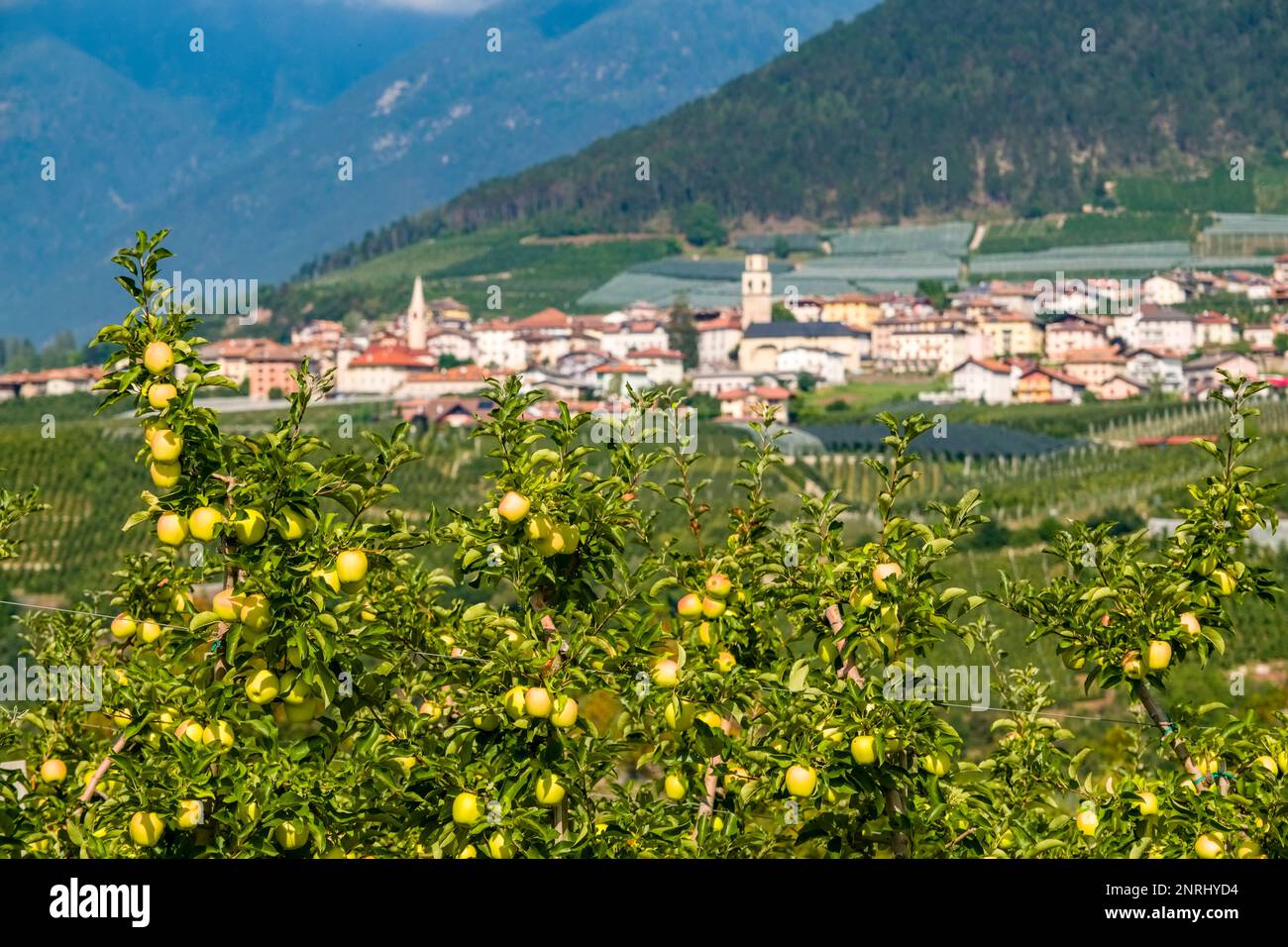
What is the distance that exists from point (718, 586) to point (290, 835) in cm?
174

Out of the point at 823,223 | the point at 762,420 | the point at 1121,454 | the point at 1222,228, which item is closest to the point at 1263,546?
the point at 1121,454

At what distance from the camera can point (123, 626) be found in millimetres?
6684

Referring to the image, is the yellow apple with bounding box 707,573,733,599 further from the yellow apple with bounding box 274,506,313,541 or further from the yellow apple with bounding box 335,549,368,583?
the yellow apple with bounding box 274,506,313,541

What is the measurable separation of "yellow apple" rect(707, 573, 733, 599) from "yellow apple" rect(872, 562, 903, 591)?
64 centimetres

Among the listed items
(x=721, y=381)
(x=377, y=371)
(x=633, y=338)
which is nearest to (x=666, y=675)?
(x=721, y=381)

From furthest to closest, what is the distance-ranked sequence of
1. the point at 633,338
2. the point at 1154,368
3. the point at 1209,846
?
the point at 633,338 → the point at 1154,368 → the point at 1209,846

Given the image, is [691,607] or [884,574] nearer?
[884,574]

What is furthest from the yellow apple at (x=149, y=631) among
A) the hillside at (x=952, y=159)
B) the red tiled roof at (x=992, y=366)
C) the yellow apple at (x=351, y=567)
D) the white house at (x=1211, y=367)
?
the hillside at (x=952, y=159)

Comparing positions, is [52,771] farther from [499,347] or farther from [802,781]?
[499,347]

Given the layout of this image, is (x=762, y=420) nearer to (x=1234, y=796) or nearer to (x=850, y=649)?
(x=850, y=649)

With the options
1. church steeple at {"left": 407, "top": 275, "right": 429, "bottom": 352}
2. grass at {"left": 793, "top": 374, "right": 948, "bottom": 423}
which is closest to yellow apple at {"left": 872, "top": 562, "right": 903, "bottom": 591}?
grass at {"left": 793, "top": 374, "right": 948, "bottom": 423}

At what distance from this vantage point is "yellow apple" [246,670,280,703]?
5.42 metres

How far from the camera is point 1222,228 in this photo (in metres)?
146
